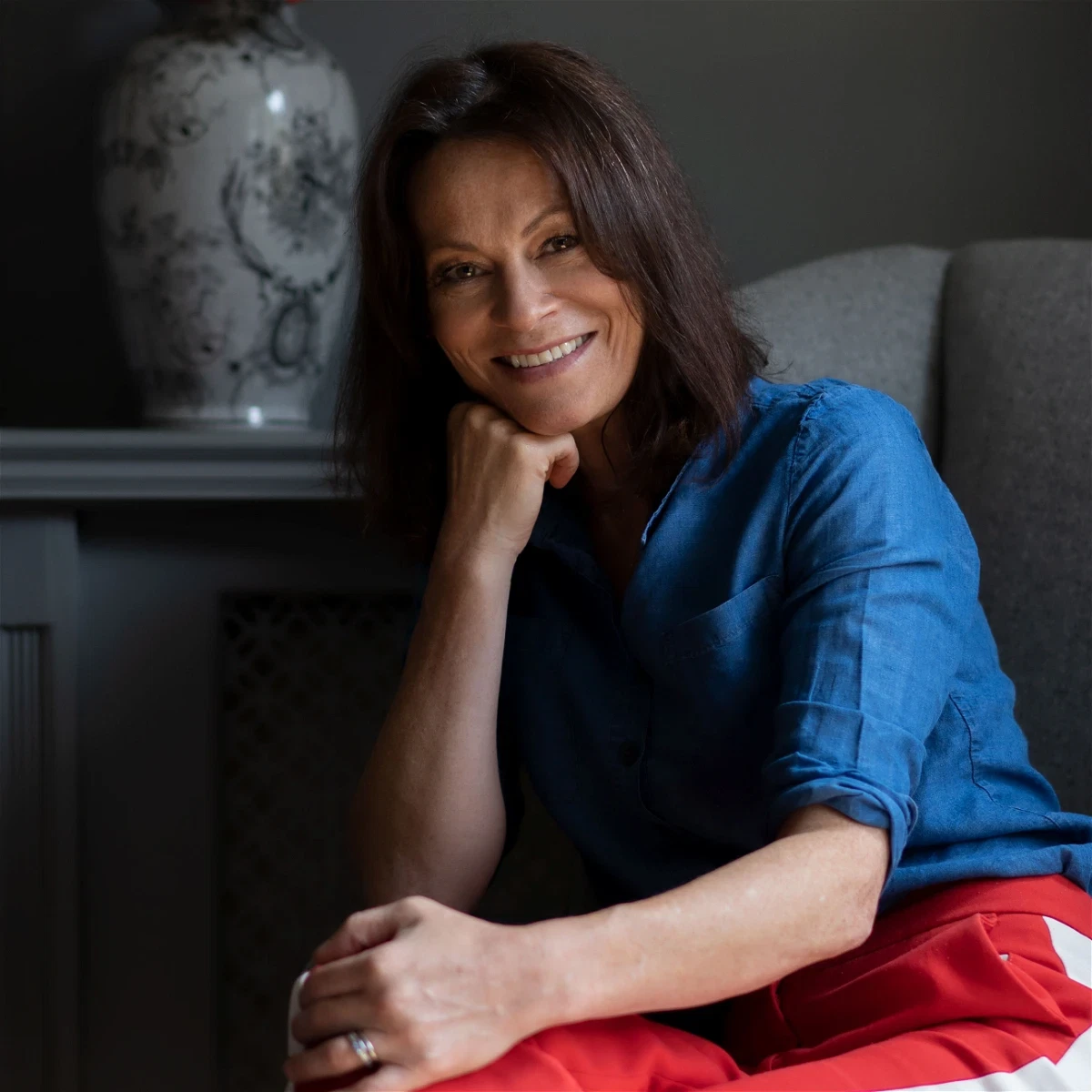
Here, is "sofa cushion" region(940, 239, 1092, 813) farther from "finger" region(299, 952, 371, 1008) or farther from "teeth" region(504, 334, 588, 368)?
"finger" region(299, 952, 371, 1008)

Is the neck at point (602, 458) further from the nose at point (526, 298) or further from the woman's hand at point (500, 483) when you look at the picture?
the nose at point (526, 298)

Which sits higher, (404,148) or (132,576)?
(404,148)

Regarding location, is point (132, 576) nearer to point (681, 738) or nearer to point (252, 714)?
point (252, 714)

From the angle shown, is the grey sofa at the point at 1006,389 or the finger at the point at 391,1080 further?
the grey sofa at the point at 1006,389

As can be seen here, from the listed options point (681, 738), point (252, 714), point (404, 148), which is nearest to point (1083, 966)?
point (681, 738)

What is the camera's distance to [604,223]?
1.01 m

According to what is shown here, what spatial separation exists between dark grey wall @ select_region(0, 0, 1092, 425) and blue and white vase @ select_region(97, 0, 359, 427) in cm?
30

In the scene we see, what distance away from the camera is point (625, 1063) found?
824 millimetres

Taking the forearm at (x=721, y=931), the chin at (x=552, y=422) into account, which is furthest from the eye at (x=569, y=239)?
the forearm at (x=721, y=931)

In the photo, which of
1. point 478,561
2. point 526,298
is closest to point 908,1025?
point 478,561

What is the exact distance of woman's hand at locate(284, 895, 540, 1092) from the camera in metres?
0.76

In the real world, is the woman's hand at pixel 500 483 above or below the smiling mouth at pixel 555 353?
below

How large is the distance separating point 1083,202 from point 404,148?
3.55 ft

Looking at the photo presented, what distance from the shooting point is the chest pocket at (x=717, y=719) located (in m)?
0.99
